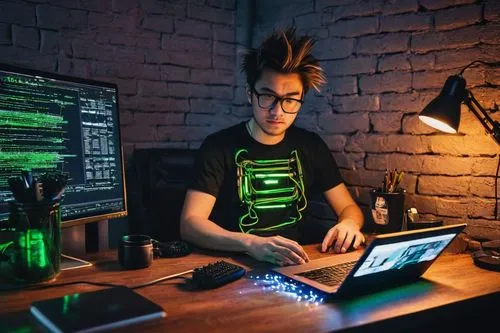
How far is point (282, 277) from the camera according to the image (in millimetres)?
1265

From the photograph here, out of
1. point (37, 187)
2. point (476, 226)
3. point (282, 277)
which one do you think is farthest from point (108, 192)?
point (476, 226)

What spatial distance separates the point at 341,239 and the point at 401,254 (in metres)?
0.42

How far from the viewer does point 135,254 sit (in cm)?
132

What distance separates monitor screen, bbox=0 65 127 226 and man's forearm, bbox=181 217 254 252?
0.29 meters

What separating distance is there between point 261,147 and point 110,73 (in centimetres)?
83

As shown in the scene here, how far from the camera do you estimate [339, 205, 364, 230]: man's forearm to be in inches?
77.2

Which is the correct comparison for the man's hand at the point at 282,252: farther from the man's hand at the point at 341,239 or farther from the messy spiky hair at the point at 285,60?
the messy spiky hair at the point at 285,60

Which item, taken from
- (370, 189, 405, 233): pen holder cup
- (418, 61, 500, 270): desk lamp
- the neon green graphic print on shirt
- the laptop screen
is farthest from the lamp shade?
the neon green graphic print on shirt

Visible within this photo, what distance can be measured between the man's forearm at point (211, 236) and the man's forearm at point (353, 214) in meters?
0.60

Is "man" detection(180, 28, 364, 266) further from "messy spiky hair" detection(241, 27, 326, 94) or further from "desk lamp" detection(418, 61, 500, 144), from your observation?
"desk lamp" detection(418, 61, 500, 144)

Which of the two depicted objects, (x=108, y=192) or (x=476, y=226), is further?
(x=476, y=226)

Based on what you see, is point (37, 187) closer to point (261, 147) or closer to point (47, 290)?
point (47, 290)

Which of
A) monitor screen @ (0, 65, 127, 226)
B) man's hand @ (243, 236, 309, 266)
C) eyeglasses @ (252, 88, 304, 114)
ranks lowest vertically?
man's hand @ (243, 236, 309, 266)

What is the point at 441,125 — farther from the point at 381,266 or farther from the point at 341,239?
the point at 381,266
